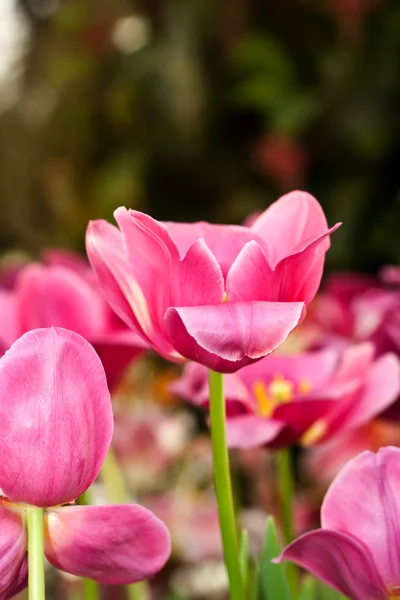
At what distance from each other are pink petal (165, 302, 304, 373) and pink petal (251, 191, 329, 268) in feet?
0.11

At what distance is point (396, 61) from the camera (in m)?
1.15

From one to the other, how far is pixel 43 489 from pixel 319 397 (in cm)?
14

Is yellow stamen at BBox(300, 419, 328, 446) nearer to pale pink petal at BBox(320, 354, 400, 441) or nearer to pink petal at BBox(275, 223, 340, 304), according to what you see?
pale pink petal at BBox(320, 354, 400, 441)

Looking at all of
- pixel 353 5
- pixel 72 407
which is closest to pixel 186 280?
pixel 72 407

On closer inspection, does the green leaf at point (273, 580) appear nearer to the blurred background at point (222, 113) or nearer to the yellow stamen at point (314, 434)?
the yellow stamen at point (314, 434)

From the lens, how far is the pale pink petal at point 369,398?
12.0 inches

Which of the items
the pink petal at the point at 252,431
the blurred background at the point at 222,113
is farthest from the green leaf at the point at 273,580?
the blurred background at the point at 222,113

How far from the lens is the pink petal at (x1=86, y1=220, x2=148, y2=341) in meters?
0.23

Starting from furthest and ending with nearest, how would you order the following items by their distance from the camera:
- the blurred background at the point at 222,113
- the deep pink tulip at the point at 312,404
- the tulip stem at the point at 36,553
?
the blurred background at the point at 222,113 → the deep pink tulip at the point at 312,404 → the tulip stem at the point at 36,553

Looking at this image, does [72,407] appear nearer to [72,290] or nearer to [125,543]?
[125,543]

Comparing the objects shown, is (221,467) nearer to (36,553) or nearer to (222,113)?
(36,553)

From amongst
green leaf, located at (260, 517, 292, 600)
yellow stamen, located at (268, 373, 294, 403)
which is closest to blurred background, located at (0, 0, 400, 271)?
yellow stamen, located at (268, 373, 294, 403)

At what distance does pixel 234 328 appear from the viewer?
0.67ft

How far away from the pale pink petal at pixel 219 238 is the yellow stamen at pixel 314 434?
10 cm
